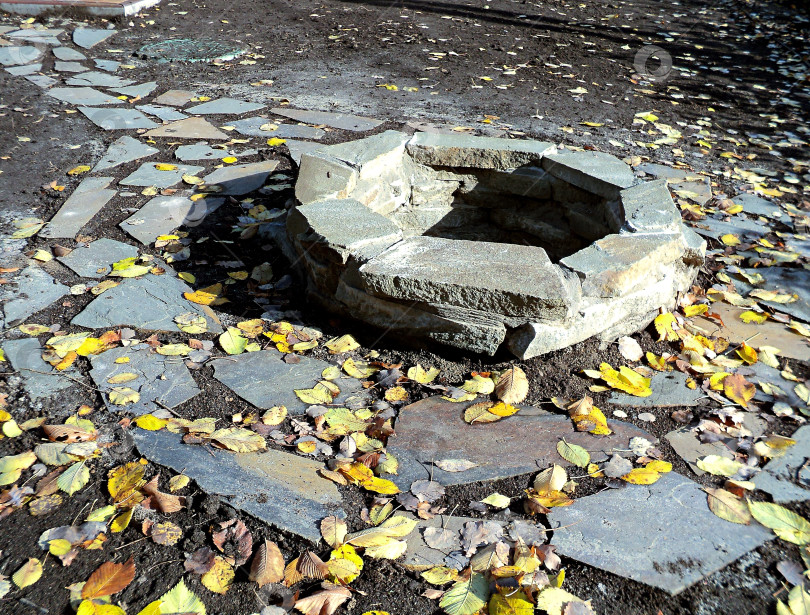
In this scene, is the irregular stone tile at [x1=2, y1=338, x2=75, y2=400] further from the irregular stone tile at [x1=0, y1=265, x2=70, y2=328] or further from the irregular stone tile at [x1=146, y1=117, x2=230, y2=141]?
the irregular stone tile at [x1=146, y1=117, x2=230, y2=141]

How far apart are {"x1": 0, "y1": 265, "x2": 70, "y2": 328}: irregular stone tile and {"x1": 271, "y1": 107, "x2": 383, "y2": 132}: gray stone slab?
99.2 inches

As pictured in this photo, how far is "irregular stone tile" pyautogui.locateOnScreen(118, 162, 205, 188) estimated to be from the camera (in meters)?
4.02

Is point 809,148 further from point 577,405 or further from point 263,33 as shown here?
point 263,33

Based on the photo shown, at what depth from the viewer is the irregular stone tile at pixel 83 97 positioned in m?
5.16

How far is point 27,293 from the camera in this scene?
114 inches

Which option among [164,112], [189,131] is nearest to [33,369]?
[189,131]

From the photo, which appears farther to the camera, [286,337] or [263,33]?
[263,33]

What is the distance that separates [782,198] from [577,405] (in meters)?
2.83

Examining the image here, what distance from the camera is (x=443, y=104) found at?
18.0ft

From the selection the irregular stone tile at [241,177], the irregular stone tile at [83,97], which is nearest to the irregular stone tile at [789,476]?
the irregular stone tile at [241,177]

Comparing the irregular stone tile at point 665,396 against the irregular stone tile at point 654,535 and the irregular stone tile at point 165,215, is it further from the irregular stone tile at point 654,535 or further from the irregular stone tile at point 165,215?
the irregular stone tile at point 165,215

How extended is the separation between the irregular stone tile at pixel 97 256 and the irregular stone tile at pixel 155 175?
0.73 meters

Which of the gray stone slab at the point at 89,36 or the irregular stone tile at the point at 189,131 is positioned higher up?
the irregular stone tile at the point at 189,131

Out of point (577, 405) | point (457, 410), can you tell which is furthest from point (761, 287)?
point (457, 410)
